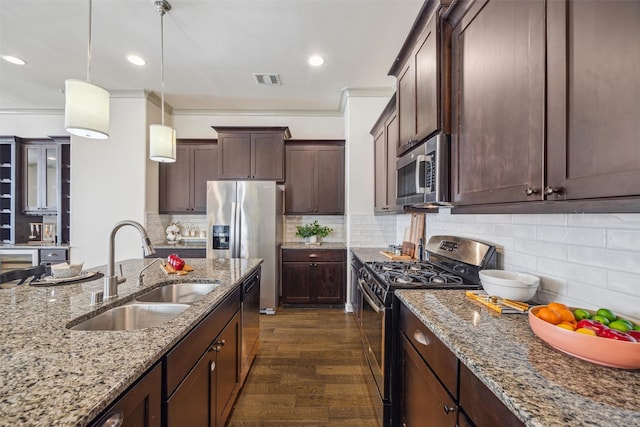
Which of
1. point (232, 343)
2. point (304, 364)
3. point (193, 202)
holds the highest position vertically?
point (193, 202)

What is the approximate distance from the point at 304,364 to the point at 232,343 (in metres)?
0.96

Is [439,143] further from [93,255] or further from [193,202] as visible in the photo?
[93,255]

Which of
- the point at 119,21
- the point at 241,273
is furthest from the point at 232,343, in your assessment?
the point at 119,21

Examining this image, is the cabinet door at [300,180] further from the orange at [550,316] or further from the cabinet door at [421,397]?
the orange at [550,316]

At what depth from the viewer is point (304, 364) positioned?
2.45 metres

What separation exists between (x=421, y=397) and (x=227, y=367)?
43.5 inches

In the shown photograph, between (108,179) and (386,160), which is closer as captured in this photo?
(386,160)

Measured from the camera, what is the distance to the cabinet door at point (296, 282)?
153 inches

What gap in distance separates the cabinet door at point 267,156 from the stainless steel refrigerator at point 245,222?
418 mm

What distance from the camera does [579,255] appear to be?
3.78 ft

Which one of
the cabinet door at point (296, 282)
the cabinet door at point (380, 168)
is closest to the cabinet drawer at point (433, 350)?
the cabinet door at point (380, 168)

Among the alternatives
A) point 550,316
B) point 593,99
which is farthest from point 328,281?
point 593,99

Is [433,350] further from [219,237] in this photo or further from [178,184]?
[178,184]

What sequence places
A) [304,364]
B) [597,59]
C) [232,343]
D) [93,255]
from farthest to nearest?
[93,255]
[304,364]
[232,343]
[597,59]
